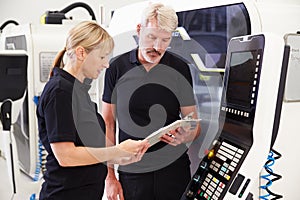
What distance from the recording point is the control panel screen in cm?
89

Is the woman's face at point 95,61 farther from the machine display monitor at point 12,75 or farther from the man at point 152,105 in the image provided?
the machine display monitor at point 12,75

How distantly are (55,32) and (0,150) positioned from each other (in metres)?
0.94

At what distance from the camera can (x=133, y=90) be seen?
1371 millimetres

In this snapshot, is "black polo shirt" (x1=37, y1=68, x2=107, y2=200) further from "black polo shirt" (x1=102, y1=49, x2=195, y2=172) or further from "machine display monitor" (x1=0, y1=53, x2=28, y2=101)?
"machine display monitor" (x1=0, y1=53, x2=28, y2=101)

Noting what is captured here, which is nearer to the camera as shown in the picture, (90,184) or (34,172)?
(90,184)

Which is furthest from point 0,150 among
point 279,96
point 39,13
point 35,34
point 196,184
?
point 279,96

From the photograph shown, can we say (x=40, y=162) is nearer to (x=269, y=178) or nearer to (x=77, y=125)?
(x=77, y=125)

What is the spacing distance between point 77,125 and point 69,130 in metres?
0.04

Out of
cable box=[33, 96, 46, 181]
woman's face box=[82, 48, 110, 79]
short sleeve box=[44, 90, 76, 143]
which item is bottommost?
cable box=[33, 96, 46, 181]

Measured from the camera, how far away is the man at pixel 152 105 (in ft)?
4.34

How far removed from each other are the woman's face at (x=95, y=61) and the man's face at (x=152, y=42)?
189mm

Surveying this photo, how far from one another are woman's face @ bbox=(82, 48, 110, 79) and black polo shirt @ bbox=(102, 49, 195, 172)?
0.74 feet

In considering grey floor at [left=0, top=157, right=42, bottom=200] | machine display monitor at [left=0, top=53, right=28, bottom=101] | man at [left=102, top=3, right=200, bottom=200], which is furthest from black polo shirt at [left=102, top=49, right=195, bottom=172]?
grey floor at [left=0, top=157, right=42, bottom=200]

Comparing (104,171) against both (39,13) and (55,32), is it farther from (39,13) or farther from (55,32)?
(39,13)
